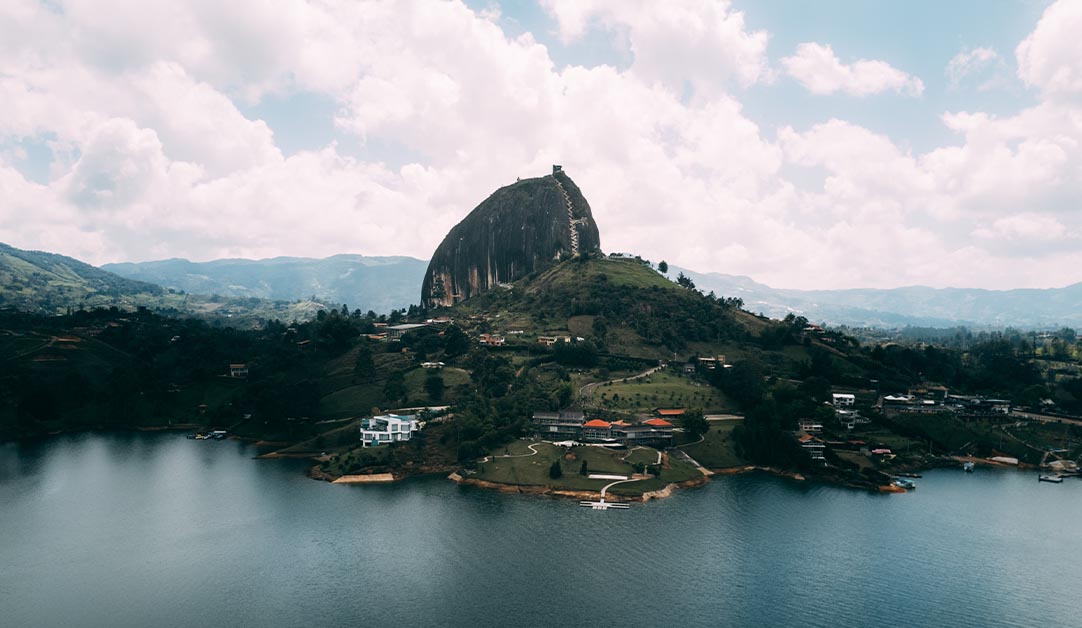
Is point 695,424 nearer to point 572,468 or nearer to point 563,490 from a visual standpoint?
point 572,468

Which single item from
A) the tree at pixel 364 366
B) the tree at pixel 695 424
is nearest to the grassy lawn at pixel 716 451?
the tree at pixel 695 424

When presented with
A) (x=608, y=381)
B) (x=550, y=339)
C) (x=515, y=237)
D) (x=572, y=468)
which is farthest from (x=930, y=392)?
(x=515, y=237)

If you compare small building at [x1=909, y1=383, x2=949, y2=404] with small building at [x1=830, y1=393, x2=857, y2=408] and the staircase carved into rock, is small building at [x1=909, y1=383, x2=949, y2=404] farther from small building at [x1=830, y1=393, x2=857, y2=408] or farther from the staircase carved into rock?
the staircase carved into rock

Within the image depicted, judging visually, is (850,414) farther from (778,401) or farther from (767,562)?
(767,562)

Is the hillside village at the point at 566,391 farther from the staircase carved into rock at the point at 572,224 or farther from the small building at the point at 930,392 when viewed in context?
the staircase carved into rock at the point at 572,224

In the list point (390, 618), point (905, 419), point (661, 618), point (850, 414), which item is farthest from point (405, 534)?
point (905, 419)

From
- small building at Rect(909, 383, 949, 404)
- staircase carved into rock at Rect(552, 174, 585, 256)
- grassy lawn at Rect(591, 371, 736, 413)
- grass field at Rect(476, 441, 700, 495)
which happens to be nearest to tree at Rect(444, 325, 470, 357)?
grassy lawn at Rect(591, 371, 736, 413)

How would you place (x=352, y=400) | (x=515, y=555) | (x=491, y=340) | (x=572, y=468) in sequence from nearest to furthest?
(x=515, y=555)
(x=572, y=468)
(x=352, y=400)
(x=491, y=340)
